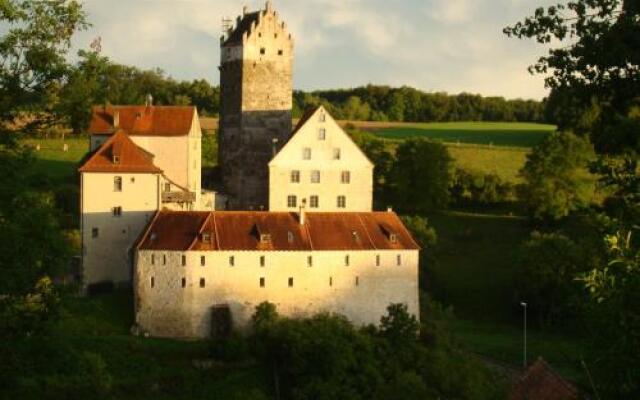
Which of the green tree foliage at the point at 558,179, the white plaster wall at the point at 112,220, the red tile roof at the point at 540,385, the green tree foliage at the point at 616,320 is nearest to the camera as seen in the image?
the green tree foliage at the point at 616,320

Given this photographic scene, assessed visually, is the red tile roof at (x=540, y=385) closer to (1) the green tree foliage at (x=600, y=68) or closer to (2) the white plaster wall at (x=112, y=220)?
(1) the green tree foliage at (x=600, y=68)

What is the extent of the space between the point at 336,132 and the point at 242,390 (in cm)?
1602

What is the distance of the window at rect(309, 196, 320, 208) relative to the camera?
5128 cm

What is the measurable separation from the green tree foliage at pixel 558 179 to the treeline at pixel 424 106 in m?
A: 48.1

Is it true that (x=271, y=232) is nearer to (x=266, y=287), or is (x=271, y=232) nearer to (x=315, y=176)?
(x=266, y=287)

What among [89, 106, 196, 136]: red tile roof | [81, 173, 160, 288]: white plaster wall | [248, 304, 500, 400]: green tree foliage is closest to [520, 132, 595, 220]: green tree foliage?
[248, 304, 500, 400]: green tree foliage

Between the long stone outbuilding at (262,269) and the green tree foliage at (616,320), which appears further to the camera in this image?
the long stone outbuilding at (262,269)

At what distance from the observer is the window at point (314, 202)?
51281 mm

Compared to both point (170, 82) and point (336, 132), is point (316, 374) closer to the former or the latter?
point (336, 132)

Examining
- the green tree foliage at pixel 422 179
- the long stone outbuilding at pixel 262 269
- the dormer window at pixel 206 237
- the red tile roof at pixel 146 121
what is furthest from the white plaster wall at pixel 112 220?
the green tree foliage at pixel 422 179

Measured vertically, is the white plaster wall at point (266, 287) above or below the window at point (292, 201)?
below

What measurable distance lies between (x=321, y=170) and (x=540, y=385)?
25.8 meters

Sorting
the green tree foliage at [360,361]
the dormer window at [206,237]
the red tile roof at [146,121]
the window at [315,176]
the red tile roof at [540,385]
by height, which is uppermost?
the red tile roof at [146,121]

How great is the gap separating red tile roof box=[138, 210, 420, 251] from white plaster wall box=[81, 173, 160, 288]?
216cm
